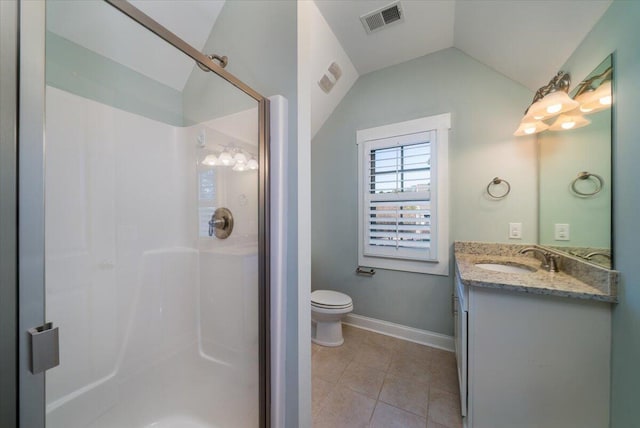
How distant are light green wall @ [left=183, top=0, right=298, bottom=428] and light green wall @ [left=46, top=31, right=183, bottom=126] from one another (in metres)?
0.26

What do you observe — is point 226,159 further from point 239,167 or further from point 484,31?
point 484,31

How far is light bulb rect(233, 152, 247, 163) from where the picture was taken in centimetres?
123

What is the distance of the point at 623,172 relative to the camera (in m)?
0.97

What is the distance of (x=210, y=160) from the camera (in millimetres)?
1444

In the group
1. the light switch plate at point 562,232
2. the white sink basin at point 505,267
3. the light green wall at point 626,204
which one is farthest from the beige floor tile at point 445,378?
the light switch plate at point 562,232

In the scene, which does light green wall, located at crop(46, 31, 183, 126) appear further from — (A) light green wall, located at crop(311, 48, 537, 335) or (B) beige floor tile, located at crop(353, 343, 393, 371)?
(B) beige floor tile, located at crop(353, 343, 393, 371)

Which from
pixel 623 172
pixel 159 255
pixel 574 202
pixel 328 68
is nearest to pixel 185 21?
pixel 328 68

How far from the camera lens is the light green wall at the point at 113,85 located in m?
0.96

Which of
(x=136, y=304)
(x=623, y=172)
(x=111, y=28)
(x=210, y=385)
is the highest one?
(x=111, y=28)

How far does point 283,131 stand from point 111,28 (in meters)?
0.98

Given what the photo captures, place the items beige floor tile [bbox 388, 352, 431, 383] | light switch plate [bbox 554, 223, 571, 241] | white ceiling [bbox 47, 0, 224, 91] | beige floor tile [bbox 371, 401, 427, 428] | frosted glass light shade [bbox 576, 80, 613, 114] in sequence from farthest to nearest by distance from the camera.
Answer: beige floor tile [bbox 388, 352, 431, 383] < light switch plate [bbox 554, 223, 571, 241] < beige floor tile [bbox 371, 401, 427, 428] < frosted glass light shade [bbox 576, 80, 613, 114] < white ceiling [bbox 47, 0, 224, 91]

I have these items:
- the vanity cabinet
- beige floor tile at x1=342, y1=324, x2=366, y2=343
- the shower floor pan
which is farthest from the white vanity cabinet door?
the shower floor pan

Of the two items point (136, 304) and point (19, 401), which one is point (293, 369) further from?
point (136, 304)

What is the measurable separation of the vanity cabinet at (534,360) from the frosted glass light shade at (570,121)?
3.26ft
